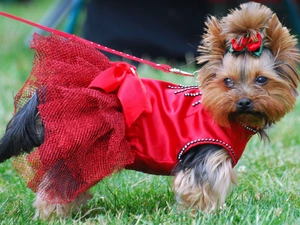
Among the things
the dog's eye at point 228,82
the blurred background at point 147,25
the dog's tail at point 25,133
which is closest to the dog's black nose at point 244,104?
the dog's eye at point 228,82

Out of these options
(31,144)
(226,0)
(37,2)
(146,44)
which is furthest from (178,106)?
(37,2)

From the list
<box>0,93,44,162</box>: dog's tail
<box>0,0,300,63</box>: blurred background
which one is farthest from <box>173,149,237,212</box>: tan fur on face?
<box>0,0,300,63</box>: blurred background

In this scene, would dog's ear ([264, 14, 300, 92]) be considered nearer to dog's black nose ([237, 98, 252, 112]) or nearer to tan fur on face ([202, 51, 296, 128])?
tan fur on face ([202, 51, 296, 128])

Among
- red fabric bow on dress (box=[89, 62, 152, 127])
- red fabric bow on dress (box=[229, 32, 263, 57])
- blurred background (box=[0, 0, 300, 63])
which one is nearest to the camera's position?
red fabric bow on dress (box=[229, 32, 263, 57])

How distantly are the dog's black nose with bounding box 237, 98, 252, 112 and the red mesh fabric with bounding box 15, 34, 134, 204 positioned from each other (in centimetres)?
57

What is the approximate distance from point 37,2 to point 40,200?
1408 centimetres

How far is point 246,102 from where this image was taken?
2.89 metres

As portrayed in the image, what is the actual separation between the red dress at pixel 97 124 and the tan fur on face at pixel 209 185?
7cm

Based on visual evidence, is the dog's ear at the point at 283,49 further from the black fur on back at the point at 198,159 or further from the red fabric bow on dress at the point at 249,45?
the black fur on back at the point at 198,159

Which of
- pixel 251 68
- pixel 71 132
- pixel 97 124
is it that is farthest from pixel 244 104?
pixel 71 132

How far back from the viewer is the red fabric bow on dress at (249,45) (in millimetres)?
2883

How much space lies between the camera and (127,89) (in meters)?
3.05

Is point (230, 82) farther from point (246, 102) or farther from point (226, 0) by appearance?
point (226, 0)

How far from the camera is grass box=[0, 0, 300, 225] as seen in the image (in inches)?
119
